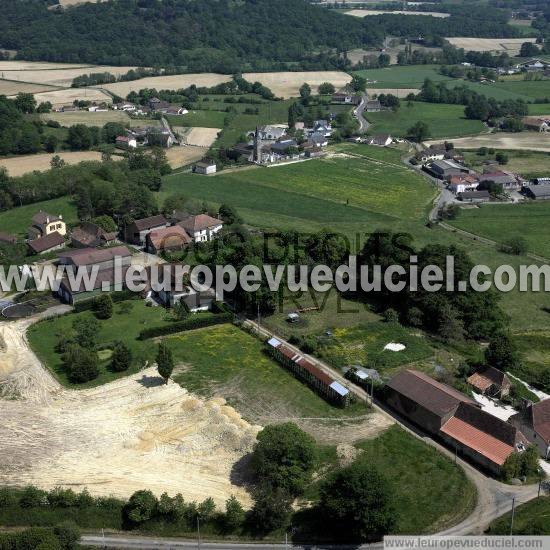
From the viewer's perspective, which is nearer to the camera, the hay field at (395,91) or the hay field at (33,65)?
the hay field at (395,91)

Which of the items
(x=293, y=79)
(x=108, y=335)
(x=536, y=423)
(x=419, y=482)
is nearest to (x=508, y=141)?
(x=293, y=79)

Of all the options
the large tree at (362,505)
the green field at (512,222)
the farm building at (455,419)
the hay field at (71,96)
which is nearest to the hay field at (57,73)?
the hay field at (71,96)

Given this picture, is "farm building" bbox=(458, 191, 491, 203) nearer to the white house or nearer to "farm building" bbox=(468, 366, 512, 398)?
the white house

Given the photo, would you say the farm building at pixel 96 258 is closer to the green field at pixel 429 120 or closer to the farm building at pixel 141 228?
the farm building at pixel 141 228

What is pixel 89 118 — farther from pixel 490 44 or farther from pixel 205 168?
pixel 490 44

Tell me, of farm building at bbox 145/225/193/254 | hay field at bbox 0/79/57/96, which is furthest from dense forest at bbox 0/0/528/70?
farm building at bbox 145/225/193/254

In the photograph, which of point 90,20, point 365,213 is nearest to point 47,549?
point 365,213
